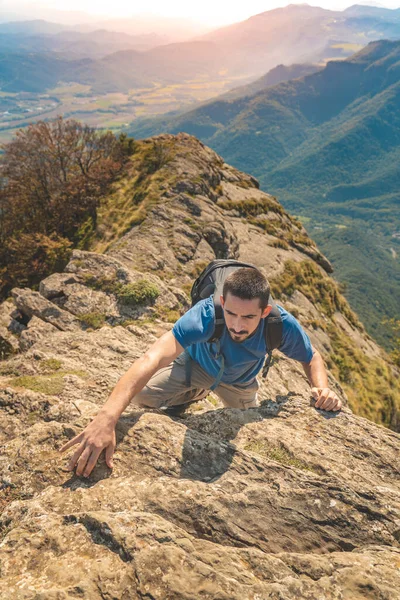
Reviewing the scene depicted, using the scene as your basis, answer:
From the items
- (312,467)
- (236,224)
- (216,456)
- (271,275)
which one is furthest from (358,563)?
(236,224)

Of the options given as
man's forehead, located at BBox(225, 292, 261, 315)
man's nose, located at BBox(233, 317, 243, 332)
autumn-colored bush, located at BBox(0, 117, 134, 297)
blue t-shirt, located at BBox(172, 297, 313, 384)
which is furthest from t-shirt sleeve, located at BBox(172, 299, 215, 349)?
autumn-colored bush, located at BBox(0, 117, 134, 297)

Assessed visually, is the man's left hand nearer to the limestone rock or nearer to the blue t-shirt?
the blue t-shirt

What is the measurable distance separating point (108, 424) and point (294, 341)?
177 inches

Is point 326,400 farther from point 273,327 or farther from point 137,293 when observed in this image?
point 137,293

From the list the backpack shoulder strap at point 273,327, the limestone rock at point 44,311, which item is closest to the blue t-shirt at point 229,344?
the backpack shoulder strap at point 273,327

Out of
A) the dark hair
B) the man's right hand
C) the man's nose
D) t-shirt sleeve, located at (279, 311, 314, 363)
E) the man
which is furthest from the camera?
t-shirt sleeve, located at (279, 311, 314, 363)

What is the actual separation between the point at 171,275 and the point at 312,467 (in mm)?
16292

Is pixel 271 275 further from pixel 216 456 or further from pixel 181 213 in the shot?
pixel 216 456

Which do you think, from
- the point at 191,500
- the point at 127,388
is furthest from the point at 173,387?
the point at 191,500

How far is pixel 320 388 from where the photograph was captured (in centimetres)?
861

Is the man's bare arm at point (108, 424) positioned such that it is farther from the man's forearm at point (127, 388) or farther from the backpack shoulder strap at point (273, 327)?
the backpack shoulder strap at point (273, 327)

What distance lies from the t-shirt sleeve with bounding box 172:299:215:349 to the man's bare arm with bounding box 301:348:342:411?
2.94 meters

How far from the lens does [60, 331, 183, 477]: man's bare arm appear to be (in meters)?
6.00

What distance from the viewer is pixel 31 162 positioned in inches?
1347
